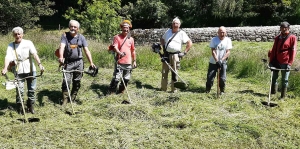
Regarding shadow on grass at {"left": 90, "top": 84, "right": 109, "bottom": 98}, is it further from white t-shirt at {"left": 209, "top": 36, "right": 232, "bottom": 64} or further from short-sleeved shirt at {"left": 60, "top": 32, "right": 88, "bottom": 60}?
white t-shirt at {"left": 209, "top": 36, "right": 232, "bottom": 64}

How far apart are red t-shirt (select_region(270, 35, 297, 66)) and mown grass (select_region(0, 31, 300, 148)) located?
0.76m

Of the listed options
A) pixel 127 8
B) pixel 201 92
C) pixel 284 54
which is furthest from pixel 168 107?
pixel 127 8

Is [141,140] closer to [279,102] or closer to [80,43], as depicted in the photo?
[80,43]

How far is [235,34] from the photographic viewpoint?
1730cm

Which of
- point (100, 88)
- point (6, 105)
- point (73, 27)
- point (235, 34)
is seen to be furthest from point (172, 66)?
point (235, 34)

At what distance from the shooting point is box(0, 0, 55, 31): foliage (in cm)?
1895

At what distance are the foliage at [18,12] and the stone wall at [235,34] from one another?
6.26m

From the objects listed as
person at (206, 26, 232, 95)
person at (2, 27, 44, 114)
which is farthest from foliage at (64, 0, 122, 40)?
person at (2, 27, 44, 114)

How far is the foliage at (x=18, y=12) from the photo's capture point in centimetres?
1895

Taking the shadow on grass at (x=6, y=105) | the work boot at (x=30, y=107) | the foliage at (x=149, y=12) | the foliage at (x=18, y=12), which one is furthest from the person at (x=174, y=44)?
the foliage at (x=149, y=12)

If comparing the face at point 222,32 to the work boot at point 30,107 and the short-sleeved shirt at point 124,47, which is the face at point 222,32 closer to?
the short-sleeved shirt at point 124,47

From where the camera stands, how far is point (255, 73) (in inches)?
341

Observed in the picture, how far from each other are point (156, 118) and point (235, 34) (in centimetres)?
1270

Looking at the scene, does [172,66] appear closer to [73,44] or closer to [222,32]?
[222,32]
